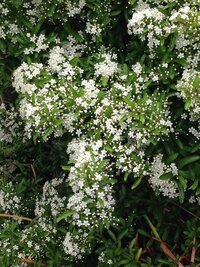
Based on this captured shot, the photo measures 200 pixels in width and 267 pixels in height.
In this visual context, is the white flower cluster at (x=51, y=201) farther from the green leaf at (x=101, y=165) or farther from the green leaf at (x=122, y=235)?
the green leaf at (x=101, y=165)

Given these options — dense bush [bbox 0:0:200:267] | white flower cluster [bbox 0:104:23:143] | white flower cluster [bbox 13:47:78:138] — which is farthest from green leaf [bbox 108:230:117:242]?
white flower cluster [bbox 0:104:23:143]

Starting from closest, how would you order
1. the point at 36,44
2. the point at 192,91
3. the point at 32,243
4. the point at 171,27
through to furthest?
the point at 192,91
the point at 171,27
the point at 36,44
the point at 32,243

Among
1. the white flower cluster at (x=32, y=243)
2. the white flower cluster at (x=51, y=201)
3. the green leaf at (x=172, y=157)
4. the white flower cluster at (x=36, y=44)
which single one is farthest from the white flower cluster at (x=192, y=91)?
the white flower cluster at (x=32, y=243)

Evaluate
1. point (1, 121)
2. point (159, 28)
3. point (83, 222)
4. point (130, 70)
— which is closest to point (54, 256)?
point (83, 222)

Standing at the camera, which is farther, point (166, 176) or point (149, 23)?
point (166, 176)

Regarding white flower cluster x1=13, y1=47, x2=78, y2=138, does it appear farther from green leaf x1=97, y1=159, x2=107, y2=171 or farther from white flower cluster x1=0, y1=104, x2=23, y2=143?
white flower cluster x1=0, y1=104, x2=23, y2=143

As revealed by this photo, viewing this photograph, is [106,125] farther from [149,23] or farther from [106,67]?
[149,23]

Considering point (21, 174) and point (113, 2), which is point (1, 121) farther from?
point (113, 2)

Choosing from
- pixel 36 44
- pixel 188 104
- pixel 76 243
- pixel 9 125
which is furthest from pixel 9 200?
pixel 188 104
